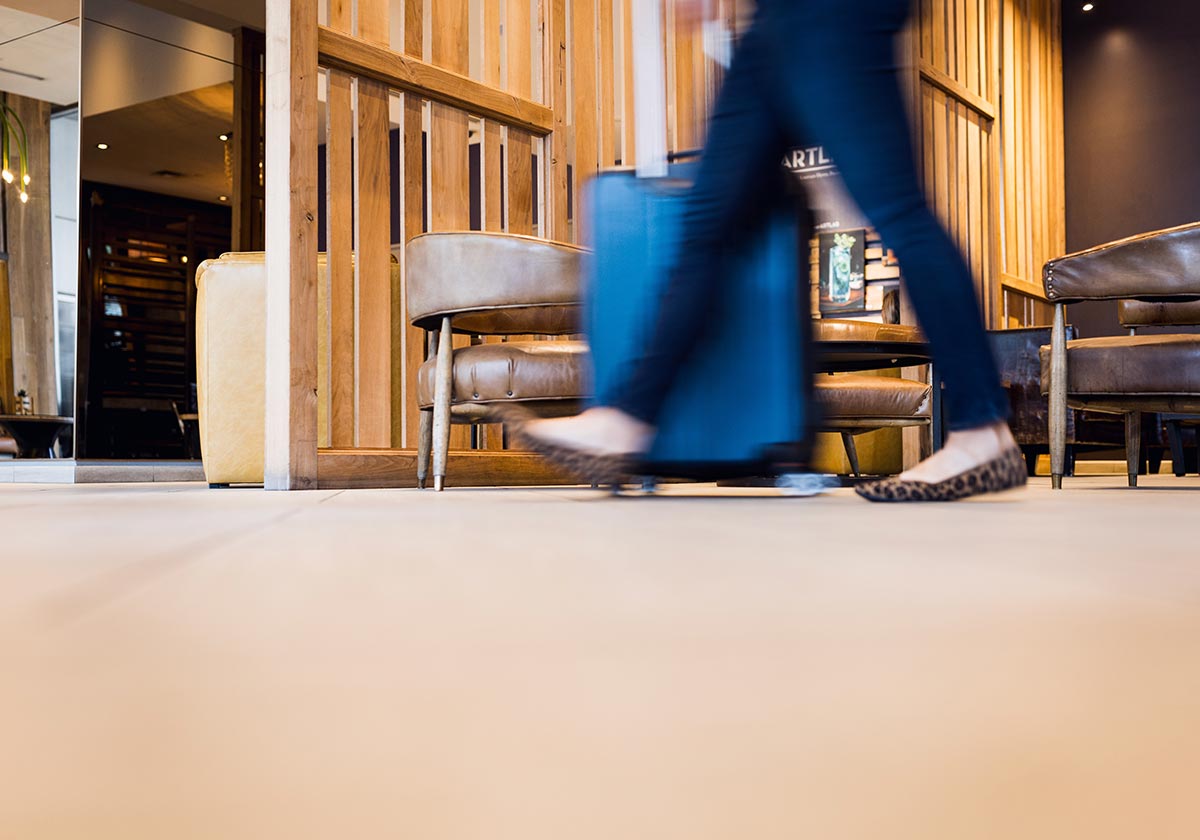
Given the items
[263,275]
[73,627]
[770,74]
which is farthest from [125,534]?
[263,275]

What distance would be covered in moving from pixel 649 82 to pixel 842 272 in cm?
546

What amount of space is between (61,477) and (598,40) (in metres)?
2.90

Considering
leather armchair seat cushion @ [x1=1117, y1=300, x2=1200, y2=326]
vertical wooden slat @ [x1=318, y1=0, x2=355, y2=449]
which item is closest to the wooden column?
vertical wooden slat @ [x1=318, y1=0, x2=355, y2=449]

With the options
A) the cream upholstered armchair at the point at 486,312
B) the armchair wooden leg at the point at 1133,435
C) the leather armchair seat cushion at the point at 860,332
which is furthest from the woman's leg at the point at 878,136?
the leather armchair seat cushion at the point at 860,332

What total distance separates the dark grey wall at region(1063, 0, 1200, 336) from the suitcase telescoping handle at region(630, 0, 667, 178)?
6613mm

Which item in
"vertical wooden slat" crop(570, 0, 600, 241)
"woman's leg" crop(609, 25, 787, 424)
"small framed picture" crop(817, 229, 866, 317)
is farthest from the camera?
"small framed picture" crop(817, 229, 866, 317)

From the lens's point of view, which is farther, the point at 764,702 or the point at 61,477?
the point at 61,477

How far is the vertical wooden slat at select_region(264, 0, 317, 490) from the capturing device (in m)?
2.66

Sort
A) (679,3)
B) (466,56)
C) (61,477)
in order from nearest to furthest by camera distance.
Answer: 1. (679,3)
2. (466,56)
3. (61,477)

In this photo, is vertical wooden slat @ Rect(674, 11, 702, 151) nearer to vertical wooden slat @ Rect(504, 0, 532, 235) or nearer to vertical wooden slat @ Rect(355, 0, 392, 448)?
vertical wooden slat @ Rect(504, 0, 532, 235)

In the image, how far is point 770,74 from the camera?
62.9 inches

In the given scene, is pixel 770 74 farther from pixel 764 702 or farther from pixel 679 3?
pixel 764 702

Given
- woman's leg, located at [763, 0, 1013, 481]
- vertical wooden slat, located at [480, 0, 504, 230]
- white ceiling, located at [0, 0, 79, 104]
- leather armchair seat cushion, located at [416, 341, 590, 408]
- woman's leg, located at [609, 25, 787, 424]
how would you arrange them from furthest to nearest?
white ceiling, located at [0, 0, 79, 104] < vertical wooden slat, located at [480, 0, 504, 230] < leather armchair seat cushion, located at [416, 341, 590, 408] < woman's leg, located at [609, 25, 787, 424] < woman's leg, located at [763, 0, 1013, 481]

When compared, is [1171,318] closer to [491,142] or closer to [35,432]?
[491,142]
